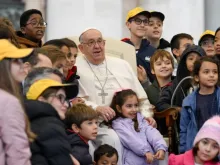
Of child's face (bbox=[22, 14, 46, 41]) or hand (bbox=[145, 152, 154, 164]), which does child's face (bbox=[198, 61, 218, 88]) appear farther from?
child's face (bbox=[22, 14, 46, 41])

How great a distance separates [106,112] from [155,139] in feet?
1.74

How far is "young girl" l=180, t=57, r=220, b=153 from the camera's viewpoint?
9695 millimetres

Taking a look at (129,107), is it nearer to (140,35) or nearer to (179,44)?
(140,35)

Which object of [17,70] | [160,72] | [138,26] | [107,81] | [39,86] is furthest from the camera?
[138,26]

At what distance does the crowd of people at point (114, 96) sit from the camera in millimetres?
6891

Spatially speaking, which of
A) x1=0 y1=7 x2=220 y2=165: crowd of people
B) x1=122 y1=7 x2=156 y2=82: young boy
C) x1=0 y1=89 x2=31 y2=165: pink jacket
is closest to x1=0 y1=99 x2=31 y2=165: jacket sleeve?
x1=0 y1=89 x2=31 y2=165: pink jacket

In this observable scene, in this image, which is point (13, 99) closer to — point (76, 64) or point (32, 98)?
point (32, 98)

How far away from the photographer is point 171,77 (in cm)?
1101

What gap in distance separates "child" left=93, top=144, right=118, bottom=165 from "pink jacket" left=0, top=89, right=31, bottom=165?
2.76m

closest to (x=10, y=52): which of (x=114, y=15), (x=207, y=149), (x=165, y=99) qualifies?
(x=207, y=149)

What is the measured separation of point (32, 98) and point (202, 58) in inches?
125

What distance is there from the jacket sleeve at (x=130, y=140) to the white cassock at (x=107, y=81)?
405mm

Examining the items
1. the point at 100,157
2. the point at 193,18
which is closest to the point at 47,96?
the point at 100,157

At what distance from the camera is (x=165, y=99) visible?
1040 centimetres
